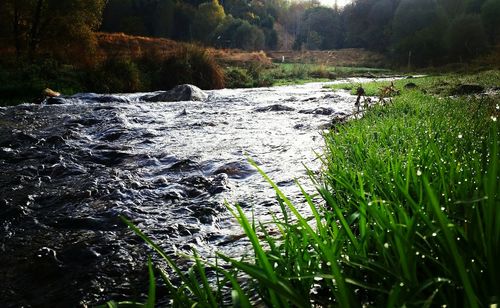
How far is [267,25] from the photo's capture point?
7912 cm

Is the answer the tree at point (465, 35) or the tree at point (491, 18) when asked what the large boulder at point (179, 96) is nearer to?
the tree at point (465, 35)

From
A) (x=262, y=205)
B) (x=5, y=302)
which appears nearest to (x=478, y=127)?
(x=262, y=205)

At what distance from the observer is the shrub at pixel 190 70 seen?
19.8 m

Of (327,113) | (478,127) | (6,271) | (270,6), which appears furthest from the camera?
(270,6)

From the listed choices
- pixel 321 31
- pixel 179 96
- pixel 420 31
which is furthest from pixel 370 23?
pixel 179 96

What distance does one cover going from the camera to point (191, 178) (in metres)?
4.22

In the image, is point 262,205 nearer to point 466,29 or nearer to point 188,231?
point 188,231

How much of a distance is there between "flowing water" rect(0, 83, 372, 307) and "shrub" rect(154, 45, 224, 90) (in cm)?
1160

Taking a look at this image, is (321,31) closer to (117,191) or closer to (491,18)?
(491,18)

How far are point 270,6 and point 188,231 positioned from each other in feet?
330

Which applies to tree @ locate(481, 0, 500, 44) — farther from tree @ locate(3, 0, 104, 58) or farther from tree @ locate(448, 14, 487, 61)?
tree @ locate(3, 0, 104, 58)

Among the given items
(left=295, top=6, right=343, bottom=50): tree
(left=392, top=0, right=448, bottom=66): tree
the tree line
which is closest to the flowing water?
the tree line

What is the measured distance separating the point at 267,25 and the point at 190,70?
63.2m

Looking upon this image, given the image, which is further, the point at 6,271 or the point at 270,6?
the point at 270,6
